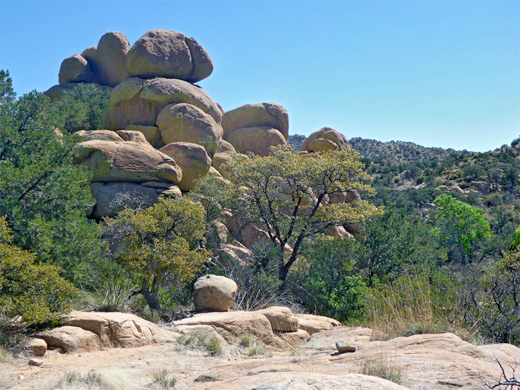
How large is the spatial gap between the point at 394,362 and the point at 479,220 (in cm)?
2663

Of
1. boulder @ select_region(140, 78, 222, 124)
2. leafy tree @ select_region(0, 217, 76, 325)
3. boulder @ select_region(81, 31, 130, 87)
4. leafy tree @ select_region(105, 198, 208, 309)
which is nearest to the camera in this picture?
leafy tree @ select_region(0, 217, 76, 325)

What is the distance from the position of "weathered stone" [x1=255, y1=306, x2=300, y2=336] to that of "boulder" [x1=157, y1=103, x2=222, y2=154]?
489 inches

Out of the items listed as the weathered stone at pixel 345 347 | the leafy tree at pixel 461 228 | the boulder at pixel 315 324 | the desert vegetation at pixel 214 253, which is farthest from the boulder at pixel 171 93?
the weathered stone at pixel 345 347

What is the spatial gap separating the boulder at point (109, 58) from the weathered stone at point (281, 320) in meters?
21.8

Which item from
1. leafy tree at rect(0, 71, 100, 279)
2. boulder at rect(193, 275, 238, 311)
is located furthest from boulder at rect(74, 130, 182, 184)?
boulder at rect(193, 275, 238, 311)

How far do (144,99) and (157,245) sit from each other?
1414 centimetres

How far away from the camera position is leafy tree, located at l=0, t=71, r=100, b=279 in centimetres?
1060

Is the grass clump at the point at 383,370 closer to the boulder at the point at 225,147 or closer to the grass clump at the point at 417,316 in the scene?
the grass clump at the point at 417,316

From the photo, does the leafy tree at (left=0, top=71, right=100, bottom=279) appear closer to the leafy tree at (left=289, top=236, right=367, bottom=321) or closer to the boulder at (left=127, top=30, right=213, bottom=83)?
the leafy tree at (left=289, top=236, right=367, bottom=321)

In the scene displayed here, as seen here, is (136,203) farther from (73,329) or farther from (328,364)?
(328,364)

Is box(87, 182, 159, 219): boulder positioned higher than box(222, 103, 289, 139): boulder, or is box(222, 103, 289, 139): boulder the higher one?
box(222, 103, 289, 139): boulder

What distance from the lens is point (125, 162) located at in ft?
58.4

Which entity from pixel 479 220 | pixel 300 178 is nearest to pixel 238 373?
pixel 300 178

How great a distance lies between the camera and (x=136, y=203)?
54.7 ft
